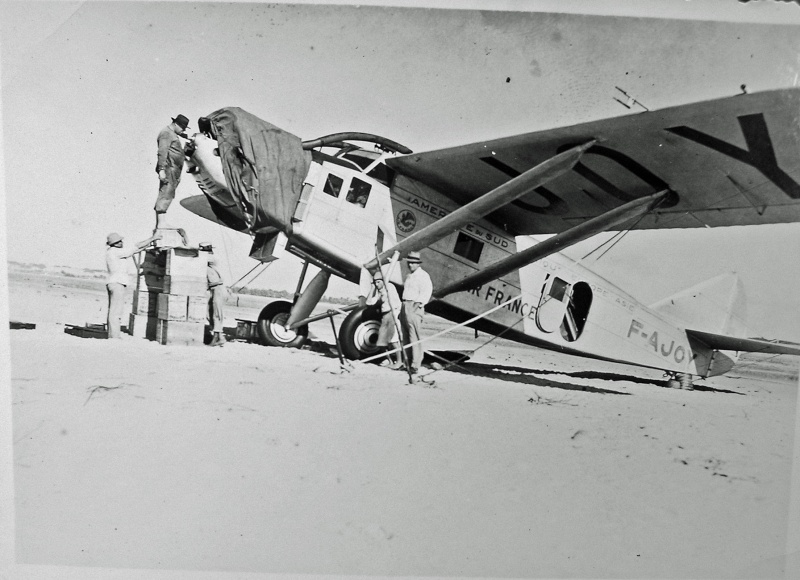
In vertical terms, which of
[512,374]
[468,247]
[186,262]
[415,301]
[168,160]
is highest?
[168,160]

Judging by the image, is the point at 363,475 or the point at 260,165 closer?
the point at 363,475

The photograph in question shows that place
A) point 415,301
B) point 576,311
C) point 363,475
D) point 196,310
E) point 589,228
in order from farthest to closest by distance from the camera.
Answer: point 576,311, point 196,310, point 415,301, point 589,228, point 363,475

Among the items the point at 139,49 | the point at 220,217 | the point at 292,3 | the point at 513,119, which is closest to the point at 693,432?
the point at 513,119

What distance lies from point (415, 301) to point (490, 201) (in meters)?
0.65

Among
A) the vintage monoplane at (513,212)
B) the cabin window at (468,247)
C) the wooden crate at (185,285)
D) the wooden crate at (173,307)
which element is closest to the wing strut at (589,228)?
the vintage monoplane at (513,212)

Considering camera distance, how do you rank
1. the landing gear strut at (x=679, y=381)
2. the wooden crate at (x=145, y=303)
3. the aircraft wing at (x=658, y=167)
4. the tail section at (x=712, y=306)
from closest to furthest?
the aircraft wing at (x=658, y=167)
the tail section at (x=712, y=306)
the landing gear strut at (x=679, y=381)
the wooden crate at (x=145, y=303)

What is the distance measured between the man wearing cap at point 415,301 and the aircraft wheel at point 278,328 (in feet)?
1.80

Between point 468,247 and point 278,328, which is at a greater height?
point 468,247

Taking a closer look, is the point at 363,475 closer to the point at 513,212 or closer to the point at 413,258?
the point at 413,258

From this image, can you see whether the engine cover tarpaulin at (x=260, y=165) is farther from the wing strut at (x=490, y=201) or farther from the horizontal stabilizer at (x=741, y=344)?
the horizontal stabilizer at (x=741, y=344)

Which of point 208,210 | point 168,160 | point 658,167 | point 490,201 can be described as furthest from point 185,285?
point 658,167

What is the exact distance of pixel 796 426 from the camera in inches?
112

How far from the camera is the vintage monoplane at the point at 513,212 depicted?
8.80 ft

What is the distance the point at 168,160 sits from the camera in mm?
2801
